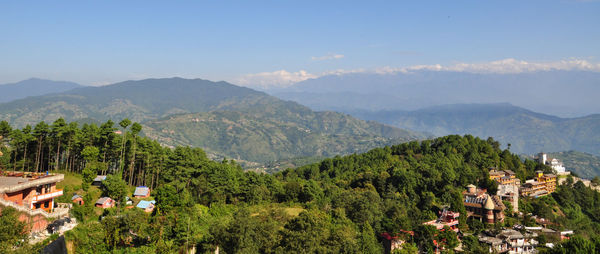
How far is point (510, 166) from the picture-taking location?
9400cm

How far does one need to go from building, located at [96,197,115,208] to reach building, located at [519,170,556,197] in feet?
249

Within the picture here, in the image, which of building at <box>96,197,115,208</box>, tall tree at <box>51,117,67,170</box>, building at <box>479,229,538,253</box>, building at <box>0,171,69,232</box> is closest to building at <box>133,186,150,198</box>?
building at <box>96,197,115,208</box>

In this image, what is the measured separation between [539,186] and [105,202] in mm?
85607

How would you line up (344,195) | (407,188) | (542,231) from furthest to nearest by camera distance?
(407,188) → (344,195) → (542,231)

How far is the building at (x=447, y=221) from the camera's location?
A: 58.8 meters

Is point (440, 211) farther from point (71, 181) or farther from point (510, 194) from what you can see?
point (71, 181)

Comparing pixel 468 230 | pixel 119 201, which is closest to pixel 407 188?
pixel 468 230

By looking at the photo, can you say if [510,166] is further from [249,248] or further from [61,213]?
[61,213]

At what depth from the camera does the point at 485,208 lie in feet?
206

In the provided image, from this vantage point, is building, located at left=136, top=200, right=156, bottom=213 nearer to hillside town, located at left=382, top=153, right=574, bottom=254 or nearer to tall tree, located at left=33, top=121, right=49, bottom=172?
tall tree, located at left=33, top=121, right=49, bottom=172

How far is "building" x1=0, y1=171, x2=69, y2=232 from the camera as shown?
3659cm

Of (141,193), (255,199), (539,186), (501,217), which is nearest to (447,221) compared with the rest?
(501,217)

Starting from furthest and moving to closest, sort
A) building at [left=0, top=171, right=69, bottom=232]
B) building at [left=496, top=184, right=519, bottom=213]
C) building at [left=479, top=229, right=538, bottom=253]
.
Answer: building at [left=496, top=184, right=519, bottom=213], building at [left=479, top=229, right=538, bottom=253], building at [left=0, top=171, right=69, bottom=232]

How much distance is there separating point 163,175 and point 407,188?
4651 cm
